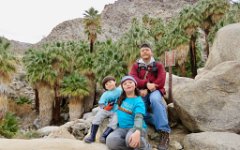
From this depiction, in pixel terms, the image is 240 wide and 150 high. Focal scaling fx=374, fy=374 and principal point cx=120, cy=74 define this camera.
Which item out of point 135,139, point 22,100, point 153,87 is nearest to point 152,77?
point 153,87

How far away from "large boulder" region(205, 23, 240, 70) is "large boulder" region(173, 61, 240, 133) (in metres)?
1.09

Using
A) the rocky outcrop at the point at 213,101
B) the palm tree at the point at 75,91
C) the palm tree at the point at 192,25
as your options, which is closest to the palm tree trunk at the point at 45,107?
the palm tree at the point at 75,91

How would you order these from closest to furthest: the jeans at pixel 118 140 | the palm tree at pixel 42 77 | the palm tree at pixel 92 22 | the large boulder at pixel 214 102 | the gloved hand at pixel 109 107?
the jeans at pixel 118 140 < the gloved hand at pixel 109 107 < the large boulder at pixel 214 102 < the palm tree at pixel 42 77 < the palm tree at pixel 92 22

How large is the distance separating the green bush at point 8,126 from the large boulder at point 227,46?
531 inches

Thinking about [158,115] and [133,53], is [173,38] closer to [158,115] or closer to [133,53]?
[133,53]

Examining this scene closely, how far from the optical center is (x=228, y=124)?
7887mm

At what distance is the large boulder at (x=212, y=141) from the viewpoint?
23.7 ft

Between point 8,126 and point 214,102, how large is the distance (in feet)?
52.1

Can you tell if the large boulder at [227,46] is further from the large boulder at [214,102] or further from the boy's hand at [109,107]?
the boy's hand at [109,107]

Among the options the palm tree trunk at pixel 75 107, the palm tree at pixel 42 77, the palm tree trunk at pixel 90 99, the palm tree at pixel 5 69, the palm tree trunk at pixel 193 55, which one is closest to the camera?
the palm tree at pixel 5 69

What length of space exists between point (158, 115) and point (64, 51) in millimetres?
25781

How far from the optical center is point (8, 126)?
21328mm

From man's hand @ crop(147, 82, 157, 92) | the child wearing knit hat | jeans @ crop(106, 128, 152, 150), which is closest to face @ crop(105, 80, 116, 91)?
the child wearing knit hat

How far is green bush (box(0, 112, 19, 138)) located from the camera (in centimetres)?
1998
